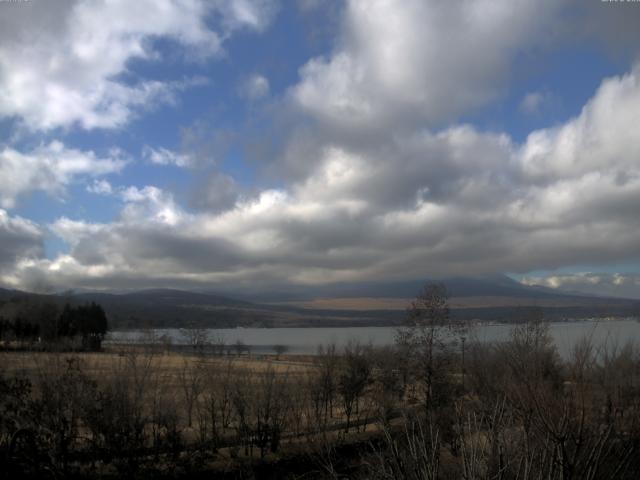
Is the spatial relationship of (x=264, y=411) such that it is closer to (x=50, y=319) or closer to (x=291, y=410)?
(x=291, y=410)

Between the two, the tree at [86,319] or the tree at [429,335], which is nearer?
the tree at [429,335]

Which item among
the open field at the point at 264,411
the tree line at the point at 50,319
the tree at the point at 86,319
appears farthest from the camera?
the tree at the point at 86,319

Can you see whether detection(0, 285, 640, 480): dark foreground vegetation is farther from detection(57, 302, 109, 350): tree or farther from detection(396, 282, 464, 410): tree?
detection(57, 302, 109, 350): tree

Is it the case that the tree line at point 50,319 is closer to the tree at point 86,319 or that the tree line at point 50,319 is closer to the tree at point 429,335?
the tree at point 86,319

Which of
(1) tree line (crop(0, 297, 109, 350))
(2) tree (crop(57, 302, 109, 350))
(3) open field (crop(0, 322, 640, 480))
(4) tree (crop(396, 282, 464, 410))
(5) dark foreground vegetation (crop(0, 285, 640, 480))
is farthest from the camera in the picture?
(2) tree (crop(57, 302, 109, 350))

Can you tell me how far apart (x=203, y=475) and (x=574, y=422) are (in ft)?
60.3

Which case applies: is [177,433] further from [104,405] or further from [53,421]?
[53,421]

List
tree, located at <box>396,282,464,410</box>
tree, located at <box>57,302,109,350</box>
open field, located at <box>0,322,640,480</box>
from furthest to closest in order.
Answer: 1. tree, located at <box>57,302,109,350</box>
2. tree, located at <box>396,282,464,410</box>
3. open field, located at <box>0,322,640,480</box>

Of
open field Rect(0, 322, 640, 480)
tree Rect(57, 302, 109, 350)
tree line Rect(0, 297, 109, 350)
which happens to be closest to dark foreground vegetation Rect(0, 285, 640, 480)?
open field Rect(0, 322, 640, 480)

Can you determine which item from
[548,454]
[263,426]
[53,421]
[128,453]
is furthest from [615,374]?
[53,421]

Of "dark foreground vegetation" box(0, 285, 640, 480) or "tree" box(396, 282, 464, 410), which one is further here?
"tree" box(396, 282, 464, 410)

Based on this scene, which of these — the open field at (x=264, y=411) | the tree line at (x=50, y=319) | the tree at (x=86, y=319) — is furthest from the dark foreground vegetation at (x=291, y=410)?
the tree at (x=86, y=319)

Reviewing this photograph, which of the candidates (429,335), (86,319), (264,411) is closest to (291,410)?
(264,411)

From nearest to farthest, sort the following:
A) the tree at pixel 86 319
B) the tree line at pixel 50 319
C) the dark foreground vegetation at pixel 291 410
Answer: the dark foreground vegetation at pixel 291 410 < the tree line at pixel 50 319 < the tree at pixel 86 319
